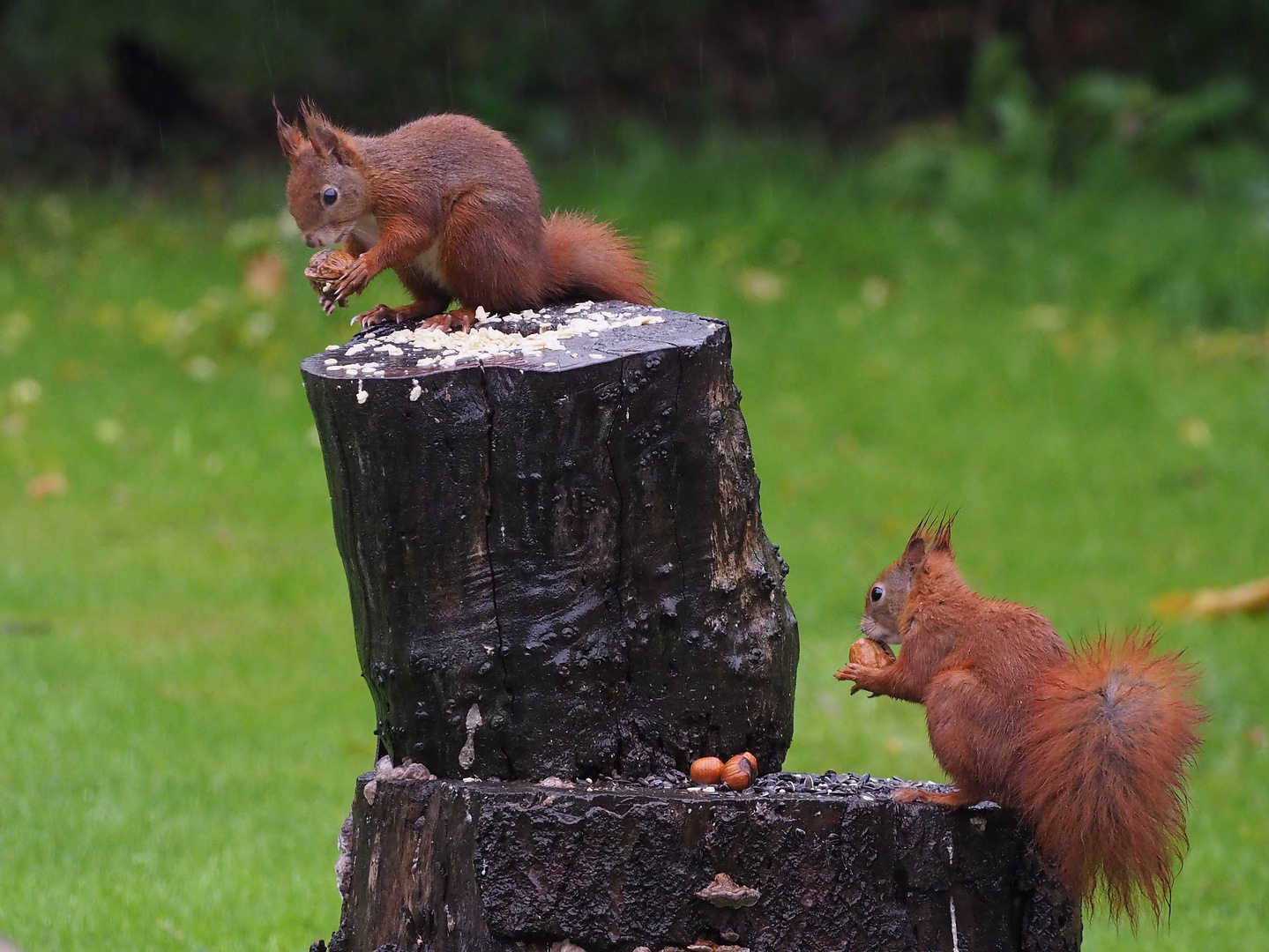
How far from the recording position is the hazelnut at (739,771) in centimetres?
323

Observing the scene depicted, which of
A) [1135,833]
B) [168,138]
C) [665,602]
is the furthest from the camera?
[168,138]

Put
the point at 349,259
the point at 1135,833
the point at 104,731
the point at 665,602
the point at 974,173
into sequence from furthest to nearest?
the point at 974,173 → the point at 104,731 → the point at 349,259 → the point at 665,602 → the point at 1135,833

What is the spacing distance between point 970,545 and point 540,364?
5366 mm

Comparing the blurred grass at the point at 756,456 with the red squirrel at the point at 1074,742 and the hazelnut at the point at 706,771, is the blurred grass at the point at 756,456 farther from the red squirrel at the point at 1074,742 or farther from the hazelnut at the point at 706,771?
the red squirrel at the point at 1074,742

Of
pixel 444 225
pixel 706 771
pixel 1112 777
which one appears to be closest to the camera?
pixel 1112 777

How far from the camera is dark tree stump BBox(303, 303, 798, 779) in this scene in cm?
318

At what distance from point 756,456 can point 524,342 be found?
243 inches

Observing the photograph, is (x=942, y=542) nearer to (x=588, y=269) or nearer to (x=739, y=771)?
(x=739, y=771)

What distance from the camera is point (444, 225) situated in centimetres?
374

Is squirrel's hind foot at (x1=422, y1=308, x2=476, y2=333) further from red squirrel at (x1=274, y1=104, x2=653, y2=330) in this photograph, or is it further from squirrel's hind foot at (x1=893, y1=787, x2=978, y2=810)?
squirrel's hind foot at (x1=893, y1=787, x2=978, y2=810)

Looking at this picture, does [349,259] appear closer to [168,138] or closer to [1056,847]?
[1056,847]

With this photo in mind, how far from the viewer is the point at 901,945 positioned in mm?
3125

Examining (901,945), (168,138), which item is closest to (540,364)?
(901,945)

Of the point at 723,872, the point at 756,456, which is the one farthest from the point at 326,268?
the point at 756,456
